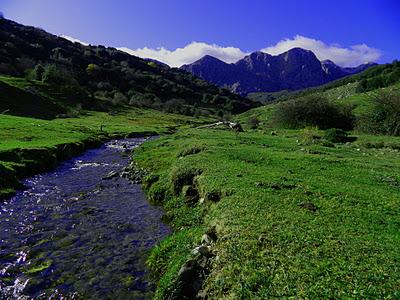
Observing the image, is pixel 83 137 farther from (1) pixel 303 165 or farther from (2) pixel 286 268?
(2) pixel 286 268

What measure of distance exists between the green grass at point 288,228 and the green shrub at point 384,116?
3471cm

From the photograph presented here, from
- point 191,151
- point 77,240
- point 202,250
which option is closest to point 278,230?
point 202,250

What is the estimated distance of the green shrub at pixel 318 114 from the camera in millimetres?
78188

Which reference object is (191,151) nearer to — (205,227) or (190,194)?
(190,194)

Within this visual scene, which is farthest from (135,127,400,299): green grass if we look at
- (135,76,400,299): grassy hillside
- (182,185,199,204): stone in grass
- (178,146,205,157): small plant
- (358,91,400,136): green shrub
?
(358,91,400,136): green shrub

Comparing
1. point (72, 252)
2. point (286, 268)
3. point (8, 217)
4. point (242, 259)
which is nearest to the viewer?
point (286, 268)

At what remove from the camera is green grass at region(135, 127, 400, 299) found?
11914 millimetres

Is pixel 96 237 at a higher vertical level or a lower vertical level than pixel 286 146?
lower

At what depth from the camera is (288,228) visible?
1586 cm

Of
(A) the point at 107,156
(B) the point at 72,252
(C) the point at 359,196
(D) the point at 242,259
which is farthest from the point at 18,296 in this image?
(A) the point at 107,156

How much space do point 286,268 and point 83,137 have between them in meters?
59.3

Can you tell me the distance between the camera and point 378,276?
11.8 m

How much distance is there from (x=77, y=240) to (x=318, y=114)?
222ft

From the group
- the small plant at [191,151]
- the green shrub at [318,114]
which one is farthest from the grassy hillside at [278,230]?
the green shrub at [318,114]
